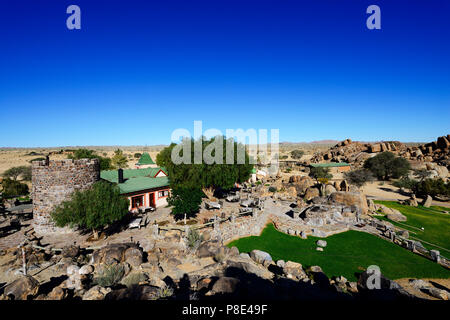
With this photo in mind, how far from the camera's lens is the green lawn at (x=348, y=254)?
14781mm

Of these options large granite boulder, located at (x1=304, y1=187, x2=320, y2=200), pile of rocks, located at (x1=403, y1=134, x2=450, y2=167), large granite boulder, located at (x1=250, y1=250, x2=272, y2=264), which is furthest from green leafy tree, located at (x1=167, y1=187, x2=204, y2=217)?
pile of rocks, located at (x1=403, y1=134, x2=450, y2=167)

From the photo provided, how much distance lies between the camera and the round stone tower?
17094 mm

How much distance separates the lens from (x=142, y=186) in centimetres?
2506

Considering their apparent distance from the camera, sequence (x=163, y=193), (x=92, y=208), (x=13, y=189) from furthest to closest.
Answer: (x=13, y=189) → (x=163, y=193) → (x=92, y=208)

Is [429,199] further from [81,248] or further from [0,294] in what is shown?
[0,294]

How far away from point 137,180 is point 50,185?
10.1 metres

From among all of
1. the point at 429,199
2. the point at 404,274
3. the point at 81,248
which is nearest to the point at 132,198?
the point at 81,248

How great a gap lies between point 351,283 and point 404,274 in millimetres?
4579

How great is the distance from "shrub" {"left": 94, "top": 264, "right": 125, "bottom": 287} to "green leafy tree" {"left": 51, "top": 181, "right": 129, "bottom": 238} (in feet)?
16.3

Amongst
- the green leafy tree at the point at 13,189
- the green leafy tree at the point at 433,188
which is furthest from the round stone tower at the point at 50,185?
the green leafy tree at the point at 433,188

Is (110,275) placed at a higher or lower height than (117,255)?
lower

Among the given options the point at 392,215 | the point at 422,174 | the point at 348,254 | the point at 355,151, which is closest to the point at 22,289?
the point at 348,254

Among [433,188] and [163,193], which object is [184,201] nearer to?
[163,193]

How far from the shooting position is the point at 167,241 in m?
16.7
